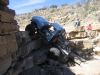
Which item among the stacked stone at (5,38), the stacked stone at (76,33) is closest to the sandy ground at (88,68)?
the stacked stone at (5,38)

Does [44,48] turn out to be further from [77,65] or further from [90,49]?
[90,49]

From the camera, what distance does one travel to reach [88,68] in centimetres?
1014

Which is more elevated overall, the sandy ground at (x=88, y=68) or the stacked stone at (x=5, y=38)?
the stacked stone at (x=5, y=38)

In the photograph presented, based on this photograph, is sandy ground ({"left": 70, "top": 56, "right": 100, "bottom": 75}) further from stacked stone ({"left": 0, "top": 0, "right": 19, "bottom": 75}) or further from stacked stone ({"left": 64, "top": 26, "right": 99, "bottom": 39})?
stacked stone ({"left": 64, "top": 26, "right": 99, "bottom": 39})

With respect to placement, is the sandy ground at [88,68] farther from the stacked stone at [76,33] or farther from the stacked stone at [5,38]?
the stacked stone at [76,33]

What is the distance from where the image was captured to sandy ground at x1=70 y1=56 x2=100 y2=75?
9.45 metres

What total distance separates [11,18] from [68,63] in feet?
20.7

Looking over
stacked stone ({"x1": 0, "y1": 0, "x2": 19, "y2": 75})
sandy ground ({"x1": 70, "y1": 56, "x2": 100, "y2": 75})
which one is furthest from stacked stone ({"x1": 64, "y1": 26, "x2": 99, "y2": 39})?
stacked stone ({"x1": 0, "y1": 0, "x2": 19, "y2": 75})

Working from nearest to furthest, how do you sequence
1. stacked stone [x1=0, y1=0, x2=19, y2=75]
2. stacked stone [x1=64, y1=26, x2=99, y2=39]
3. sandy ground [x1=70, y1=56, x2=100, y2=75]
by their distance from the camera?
1. stacked stone [x1=0, y1=0, x2=19, y2=75]
2. sandy ground [x1=70, y1=56, x2=100, y2=75]
3. stacked stone [x1=64, y1=26, x2=99, y2=39]

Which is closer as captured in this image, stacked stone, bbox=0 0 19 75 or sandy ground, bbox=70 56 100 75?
stacked stone, bbox=0 0 19 75

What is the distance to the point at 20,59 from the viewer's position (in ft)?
22.8

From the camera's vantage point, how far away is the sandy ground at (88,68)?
9453mm

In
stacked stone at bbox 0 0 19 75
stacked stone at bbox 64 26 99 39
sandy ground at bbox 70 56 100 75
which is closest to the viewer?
stacked stone at bbox 0 0 19 75

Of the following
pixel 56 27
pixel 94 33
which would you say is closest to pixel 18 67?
pixel 56 27
